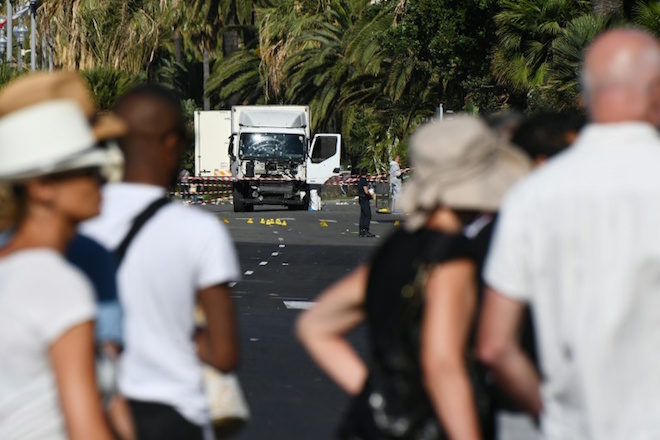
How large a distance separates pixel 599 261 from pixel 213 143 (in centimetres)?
5063

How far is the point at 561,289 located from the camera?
3787 millimetres

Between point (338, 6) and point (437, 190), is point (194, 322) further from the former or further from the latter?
point (338, 6)

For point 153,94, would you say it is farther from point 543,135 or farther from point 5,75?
point 5,75

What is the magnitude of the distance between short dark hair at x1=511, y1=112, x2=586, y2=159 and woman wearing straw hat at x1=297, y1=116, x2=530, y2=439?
3.32 feet

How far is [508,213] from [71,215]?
41.1 inches

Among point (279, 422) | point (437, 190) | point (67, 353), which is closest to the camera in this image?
point (67, 353)

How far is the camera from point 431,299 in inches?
154

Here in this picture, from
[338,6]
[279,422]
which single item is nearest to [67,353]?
[279,422]

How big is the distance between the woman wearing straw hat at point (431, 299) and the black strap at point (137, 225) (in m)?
0.61

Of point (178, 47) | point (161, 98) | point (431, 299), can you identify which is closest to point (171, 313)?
point (161, 98)

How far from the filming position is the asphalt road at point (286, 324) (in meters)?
9.89

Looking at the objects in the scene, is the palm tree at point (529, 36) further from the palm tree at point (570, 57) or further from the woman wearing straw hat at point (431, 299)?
the woman wearing straw hat at point (431, 299)

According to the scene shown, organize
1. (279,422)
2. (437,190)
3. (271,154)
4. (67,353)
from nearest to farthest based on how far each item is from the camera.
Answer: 1. (67,353)
2. (437,190)
3. (279,422)
4. (271,154)

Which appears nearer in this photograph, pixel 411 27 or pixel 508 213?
pixel 508 213
